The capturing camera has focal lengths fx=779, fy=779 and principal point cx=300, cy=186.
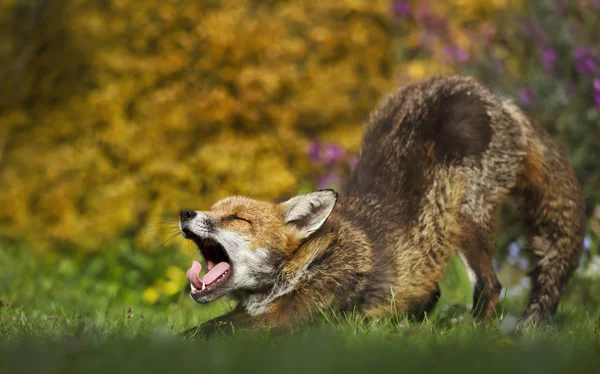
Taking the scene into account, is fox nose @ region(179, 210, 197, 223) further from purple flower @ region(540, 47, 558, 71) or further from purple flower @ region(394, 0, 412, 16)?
purple flower @ region(394, 0, 412, 16)

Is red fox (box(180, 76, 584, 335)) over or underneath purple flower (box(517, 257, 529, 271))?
over

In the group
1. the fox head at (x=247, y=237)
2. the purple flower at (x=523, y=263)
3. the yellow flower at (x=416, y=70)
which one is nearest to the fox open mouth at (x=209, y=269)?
the fox head at (x=247, y=237)

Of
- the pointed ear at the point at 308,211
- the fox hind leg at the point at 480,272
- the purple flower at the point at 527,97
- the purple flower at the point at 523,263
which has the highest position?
the purple flower at the point at 527,97

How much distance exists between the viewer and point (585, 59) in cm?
732

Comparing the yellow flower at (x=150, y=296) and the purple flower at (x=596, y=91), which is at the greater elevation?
the purple flower at (x=596, y=91)

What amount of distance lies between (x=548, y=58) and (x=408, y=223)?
3.16 metres

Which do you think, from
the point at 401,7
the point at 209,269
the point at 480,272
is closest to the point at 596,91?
the point at 480,272

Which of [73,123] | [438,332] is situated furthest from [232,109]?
[438,332]

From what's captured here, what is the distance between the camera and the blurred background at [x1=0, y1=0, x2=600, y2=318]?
7879 millimetres

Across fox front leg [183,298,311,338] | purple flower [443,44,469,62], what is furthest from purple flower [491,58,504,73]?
fox front leg [183,298,311,338]

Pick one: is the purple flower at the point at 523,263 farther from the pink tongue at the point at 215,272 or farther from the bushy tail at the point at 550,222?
the pink tongue at the point at 215,272

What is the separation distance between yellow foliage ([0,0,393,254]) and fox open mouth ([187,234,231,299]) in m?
3.50

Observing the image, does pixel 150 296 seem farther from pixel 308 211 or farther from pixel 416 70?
pixel 416 70

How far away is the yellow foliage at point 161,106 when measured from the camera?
8578 millimetres
